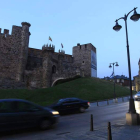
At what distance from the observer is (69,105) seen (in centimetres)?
1304

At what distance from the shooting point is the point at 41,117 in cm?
695

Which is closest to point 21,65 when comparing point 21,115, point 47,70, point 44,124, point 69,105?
point 47,70

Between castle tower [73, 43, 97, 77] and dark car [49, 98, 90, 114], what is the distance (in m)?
43.1

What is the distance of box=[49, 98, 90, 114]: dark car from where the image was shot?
12539 millimetres

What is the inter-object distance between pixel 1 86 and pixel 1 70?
30.8 ft

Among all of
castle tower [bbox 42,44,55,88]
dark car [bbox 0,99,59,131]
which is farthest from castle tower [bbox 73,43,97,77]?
dark car [bbox 0,99,59,131]

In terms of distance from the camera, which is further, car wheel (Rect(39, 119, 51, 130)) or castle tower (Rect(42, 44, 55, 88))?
castle tower (Rect(42, 44, 55, 88))

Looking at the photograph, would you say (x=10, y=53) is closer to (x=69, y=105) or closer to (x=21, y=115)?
(x=69, y=105)

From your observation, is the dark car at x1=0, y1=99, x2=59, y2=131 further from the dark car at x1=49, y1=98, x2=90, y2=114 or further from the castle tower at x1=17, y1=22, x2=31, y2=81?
the castle tower at x1=17, y1=22, x2=31, y2=81

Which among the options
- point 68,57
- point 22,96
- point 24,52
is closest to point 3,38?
point 24,52

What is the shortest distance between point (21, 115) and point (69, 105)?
23.2 feet

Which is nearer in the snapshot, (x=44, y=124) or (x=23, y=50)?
(x=44, y=124)

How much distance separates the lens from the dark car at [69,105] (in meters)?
12.5

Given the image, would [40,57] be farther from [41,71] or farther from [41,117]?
[41,117]
